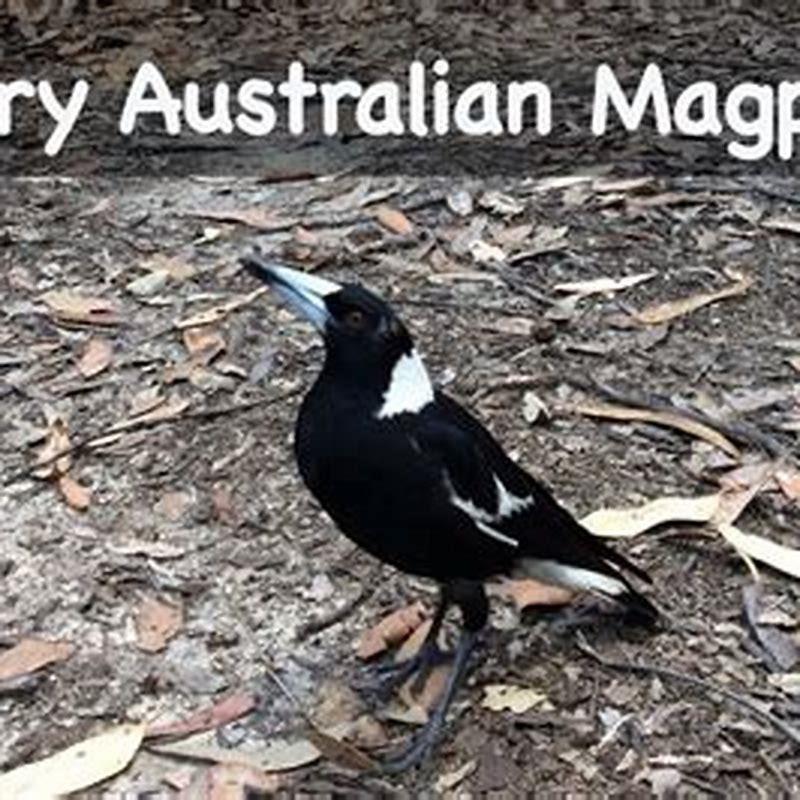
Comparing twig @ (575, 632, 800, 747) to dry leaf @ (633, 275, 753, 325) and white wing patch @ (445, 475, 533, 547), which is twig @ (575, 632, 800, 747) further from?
dry leaf @ (633, 275, 753, 325)

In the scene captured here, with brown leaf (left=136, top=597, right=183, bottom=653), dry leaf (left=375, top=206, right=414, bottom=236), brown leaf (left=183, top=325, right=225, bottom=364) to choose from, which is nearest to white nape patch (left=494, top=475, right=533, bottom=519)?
brown leaf (left=136, top=597, right=183, bottom=653)

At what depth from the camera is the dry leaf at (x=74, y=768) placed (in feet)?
10.6

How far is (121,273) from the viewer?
16.4 feet

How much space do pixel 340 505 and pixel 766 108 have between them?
3.59m

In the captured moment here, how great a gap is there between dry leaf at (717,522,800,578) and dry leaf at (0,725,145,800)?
131 cm

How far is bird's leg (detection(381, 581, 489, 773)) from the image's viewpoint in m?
3.29

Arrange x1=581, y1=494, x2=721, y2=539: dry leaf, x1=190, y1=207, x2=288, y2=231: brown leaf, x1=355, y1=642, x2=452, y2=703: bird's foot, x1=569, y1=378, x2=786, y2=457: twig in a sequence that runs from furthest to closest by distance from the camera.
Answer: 1. x1=190, y1=207, x2=288, y2=231: brown leaf
2. x1=569, y1=378, x2=786, y2=457: twig
3. x1=581, y1=494, x2=721, y2=539: dry leaf
4. x1=355, y1=642, x2=452, y2=703: bird's foot

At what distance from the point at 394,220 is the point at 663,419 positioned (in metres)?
1.37

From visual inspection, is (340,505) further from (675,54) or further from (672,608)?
(675,54)

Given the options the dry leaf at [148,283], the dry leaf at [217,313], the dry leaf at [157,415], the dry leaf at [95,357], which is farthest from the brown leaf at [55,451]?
the dry leaf at [148,283]

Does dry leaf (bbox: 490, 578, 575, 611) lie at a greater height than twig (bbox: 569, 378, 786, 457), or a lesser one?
lesser

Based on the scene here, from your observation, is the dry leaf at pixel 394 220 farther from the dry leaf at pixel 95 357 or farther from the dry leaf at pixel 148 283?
the dry leaf at pixel 95 357

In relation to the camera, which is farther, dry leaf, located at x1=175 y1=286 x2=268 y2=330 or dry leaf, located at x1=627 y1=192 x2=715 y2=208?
dry leaf, located at x1=627 y1=192 x2=715 y2=208

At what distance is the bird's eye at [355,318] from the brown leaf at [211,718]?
0.78 metres
